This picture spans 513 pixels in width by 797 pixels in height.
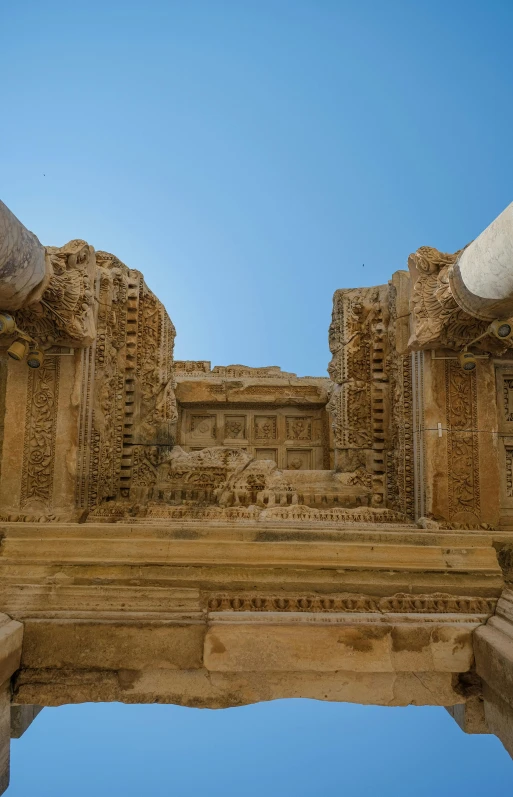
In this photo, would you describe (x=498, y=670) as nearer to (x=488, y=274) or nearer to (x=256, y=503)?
(x=488, y=274)

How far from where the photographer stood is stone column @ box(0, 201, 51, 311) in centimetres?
390

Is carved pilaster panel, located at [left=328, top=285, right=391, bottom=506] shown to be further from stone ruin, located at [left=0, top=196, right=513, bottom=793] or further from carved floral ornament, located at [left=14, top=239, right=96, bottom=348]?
carved floral ornament, located at [left=14, top=239, right=96, bottom=348]

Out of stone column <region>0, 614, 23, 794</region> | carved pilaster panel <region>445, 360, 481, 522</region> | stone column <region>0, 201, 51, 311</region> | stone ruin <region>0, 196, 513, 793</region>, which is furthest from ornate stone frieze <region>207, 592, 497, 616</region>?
stone column <region>0, 201, 51, 311</region>

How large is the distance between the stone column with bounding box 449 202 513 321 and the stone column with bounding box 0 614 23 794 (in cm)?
466

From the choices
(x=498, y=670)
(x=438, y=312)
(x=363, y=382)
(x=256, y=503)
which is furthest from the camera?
(x=363, y=382)

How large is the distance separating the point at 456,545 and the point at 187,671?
92.4 inches

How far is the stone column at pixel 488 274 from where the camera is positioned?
381cm

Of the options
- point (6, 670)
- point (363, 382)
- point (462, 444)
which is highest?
point (363, 382)

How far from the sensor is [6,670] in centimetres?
294

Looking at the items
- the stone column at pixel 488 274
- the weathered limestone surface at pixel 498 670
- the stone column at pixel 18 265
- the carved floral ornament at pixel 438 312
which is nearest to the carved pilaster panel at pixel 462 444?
the carved floral ornament at pixel 438 312

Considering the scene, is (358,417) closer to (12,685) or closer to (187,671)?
(187,671)

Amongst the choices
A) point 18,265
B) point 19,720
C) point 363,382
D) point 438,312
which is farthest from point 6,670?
point 363,382

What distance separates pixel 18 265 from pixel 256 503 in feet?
12.1

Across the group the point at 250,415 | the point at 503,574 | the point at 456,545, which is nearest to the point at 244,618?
the point at 456,545
